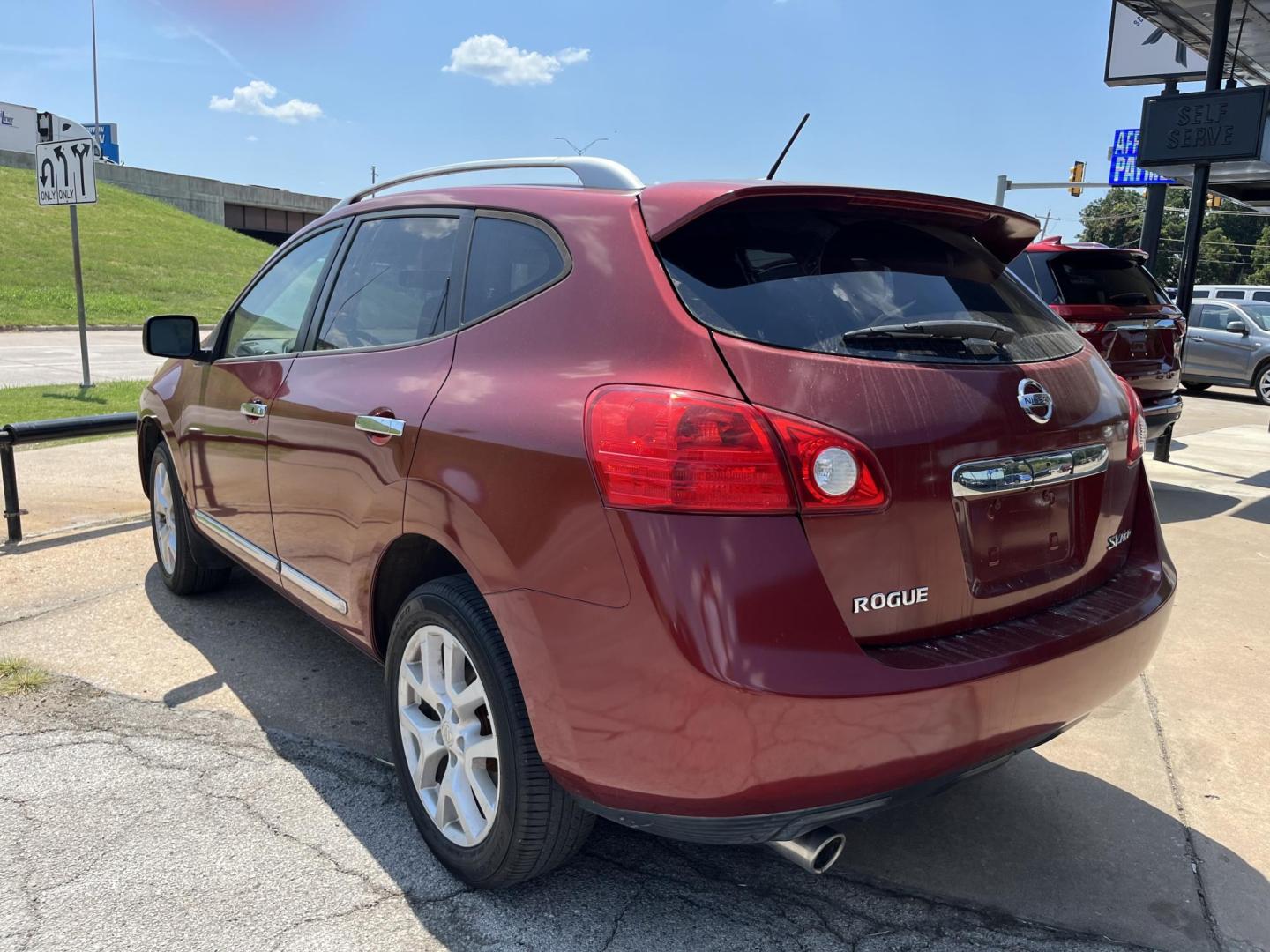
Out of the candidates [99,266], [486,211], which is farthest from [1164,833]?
[99,266]

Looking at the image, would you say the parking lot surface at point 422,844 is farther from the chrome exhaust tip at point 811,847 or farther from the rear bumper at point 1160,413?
the rear bumper at point 1160,413

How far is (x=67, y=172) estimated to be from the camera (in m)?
10.7

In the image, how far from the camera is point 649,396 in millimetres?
2055

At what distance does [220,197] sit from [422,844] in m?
59.1

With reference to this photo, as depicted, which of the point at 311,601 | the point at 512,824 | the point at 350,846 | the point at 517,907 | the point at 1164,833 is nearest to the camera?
the point at 512,824

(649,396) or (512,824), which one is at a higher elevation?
(649,396)

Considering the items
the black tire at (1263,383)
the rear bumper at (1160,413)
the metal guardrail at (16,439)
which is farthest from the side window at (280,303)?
the black tire at (1263,383)

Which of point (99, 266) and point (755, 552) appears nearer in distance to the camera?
point (755, 552)

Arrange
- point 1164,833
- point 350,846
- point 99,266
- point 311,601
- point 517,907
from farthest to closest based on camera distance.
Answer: point 99,266, point 311,601, point 1164,833, point 350,846, point 517,907

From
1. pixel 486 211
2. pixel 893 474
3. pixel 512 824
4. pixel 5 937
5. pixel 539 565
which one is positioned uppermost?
pixel 486 211

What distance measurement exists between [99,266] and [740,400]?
3817 cm

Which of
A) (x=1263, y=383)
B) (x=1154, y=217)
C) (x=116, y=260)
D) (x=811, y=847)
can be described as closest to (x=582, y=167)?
(x=811, y=847)

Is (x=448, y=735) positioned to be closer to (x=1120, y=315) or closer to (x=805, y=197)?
(x=805, y=197)

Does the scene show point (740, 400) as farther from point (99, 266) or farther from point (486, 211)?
point (99, 266)
